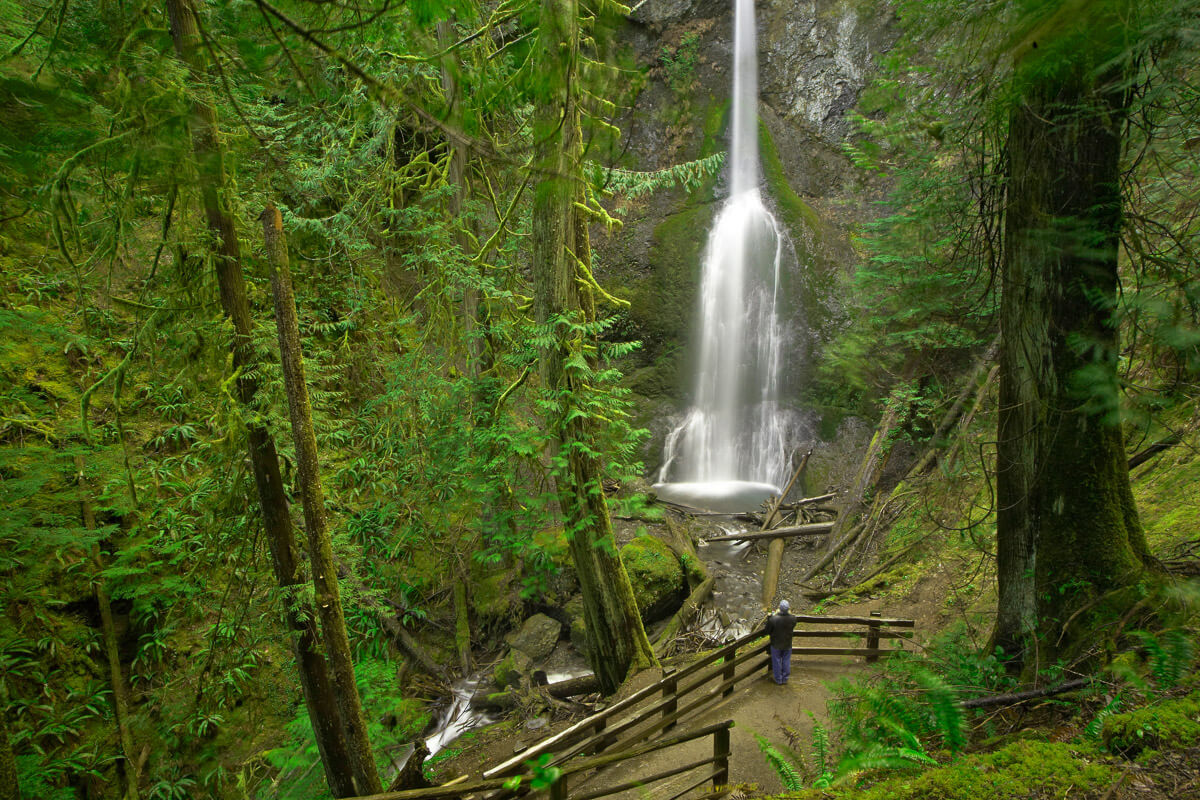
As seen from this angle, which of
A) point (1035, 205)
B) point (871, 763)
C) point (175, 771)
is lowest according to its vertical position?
point (175, 771)

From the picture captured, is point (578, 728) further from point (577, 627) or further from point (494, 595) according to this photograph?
point (494, 595)

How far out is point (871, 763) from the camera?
267cm

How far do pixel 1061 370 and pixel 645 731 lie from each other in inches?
177

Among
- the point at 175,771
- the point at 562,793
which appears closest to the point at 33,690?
the point at 175,771

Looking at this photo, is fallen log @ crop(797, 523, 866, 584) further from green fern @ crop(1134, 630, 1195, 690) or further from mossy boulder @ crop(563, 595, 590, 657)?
green fern @ crop(1134, 630, 1195, 690)

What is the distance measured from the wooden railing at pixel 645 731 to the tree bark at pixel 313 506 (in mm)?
1079

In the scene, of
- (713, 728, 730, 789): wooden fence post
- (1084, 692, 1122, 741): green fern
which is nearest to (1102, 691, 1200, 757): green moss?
(1084, 692, 1122, 741): green fern

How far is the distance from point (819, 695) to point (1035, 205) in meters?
5.48

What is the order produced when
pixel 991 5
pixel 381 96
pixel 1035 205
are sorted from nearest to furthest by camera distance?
pixel 381 96
pixel 991 5
pixel 1035 205

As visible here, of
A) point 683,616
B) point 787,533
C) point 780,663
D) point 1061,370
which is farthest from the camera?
point 787,533

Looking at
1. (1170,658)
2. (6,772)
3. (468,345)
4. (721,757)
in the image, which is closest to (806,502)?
(468,345)

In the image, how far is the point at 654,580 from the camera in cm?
945

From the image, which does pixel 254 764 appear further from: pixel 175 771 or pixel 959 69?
pixel 959 69

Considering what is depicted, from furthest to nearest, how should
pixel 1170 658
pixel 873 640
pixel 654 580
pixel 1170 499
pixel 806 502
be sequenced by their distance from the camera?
pixel 806 502 < pixel 654 580 < pixel 873 640 < pixel 1170 499 < pixel 1170 658
